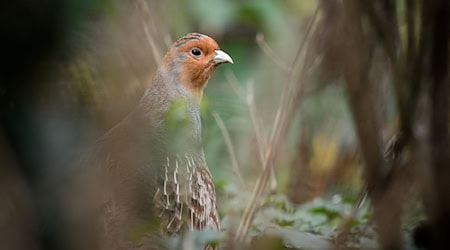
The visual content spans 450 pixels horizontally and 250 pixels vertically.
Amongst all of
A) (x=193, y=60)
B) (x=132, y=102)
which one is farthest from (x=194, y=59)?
(x=132, y=102)

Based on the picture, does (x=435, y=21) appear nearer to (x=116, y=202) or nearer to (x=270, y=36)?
(x=116, y=202)

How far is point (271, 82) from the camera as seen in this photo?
5684 millimetres

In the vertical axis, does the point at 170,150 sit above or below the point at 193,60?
below

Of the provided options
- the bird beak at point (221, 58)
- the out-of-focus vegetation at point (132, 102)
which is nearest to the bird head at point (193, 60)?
the bird beak at point (221, 58)

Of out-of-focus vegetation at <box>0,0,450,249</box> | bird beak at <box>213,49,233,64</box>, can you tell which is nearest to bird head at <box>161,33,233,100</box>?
bird beak at <box>213,49,233,64</box>

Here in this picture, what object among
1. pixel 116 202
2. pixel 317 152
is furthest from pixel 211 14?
pixel 116 202

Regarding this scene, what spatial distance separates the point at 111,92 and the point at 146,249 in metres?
0.81

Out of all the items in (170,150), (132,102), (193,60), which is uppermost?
(193,60)

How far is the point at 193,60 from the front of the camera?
3.95m

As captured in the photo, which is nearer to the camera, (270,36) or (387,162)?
(387,162)

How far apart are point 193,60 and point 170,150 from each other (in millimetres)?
1280

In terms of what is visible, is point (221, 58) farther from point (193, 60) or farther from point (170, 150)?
point (170, 150)

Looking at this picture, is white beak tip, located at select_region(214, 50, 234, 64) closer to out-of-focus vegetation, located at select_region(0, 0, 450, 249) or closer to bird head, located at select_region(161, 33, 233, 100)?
bird head, located at select_region(161, 33, 233, 100)

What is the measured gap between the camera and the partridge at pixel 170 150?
198 cm
